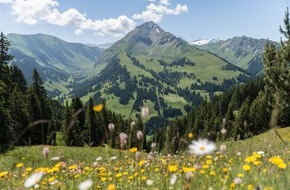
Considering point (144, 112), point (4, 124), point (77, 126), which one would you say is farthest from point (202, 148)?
point (77, 126)

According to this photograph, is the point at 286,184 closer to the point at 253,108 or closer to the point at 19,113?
the point at 19,113

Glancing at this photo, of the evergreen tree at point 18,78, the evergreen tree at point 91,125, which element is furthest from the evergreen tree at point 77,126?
the evergreen tree at point 18,78

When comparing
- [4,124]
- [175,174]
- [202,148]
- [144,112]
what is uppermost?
[144,112]

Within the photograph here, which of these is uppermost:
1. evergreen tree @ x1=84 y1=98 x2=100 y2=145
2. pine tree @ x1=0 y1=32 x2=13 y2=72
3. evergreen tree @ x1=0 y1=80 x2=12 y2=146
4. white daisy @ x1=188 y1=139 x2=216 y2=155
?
pine tree @ x1=0 y1=32 x2=13 y2=72

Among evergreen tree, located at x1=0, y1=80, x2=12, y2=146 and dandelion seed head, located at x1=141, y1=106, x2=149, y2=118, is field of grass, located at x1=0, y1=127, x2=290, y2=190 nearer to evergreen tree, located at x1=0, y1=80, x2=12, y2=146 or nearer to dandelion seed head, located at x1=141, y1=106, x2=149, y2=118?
dandelion seed head, located at x1=141, y1=106, x2=149, y2=118

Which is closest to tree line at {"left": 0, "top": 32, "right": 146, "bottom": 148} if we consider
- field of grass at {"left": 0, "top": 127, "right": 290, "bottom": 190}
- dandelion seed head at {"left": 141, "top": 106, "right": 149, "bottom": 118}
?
field of grass at {"left": 0, "top": 127, "right": 290, "bottom": 190}

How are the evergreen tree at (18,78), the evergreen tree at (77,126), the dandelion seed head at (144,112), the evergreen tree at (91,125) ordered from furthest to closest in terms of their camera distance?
the evergreen tree at (91,125), the evergreen tree at (18,78), the evergreen tree at (77,126), the dandelion seed head at (144,112)

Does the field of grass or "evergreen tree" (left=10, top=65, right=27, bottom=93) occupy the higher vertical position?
"evergreen tree" (left=10, top=65, right=27, bottom=93)

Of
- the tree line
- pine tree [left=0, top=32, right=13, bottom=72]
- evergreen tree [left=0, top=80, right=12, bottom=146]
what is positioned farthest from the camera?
pine tree [left=0, top=32, right=13, bottom=72]

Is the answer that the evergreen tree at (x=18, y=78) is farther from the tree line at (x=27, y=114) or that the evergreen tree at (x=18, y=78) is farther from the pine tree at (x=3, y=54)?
the pine tree at (x=3, y=54)

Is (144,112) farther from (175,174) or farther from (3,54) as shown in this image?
(3,54)

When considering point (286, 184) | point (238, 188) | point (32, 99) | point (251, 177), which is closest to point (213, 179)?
point (251, 177)

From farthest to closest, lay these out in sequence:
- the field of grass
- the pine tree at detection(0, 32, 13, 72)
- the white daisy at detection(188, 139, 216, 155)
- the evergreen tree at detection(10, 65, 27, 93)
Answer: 1. the evergreen tree at detection(10, 65, 27, 93)
2. the pine tree at detection(0, 32, 13, 72)
3. the field of grass
4. the white daisy at detection(188, 139, 216, 155)

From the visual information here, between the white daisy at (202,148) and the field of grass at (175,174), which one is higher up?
the white daisy at (202,148)
